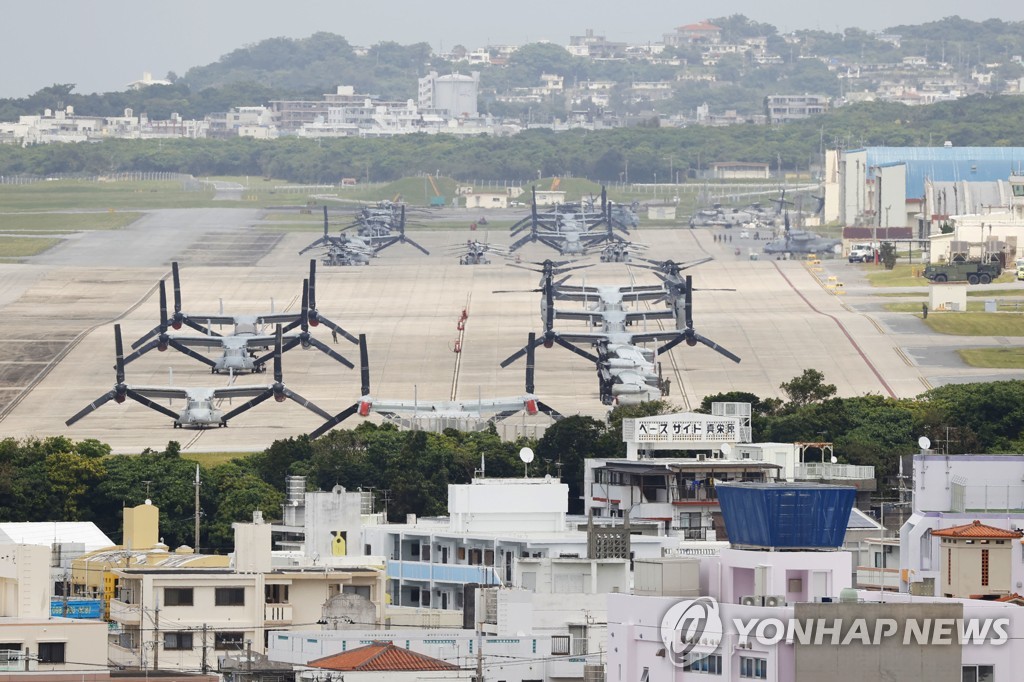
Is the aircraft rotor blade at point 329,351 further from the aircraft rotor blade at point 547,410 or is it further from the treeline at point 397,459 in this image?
the treeline at point 397,459

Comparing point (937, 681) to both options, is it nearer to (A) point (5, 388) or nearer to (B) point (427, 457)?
(B) point (427, 457)

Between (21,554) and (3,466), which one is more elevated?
(21,554)

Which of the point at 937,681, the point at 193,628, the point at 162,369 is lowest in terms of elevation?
the point at 162,369

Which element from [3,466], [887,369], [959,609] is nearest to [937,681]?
[959,609]

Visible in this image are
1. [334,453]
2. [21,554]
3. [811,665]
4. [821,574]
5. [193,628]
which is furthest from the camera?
[334,453]

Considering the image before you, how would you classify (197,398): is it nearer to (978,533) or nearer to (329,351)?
(329,351)

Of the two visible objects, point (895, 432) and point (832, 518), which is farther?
point (895, 432)

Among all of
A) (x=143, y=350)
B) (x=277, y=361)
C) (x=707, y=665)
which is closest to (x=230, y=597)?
(x=707, y=665)
